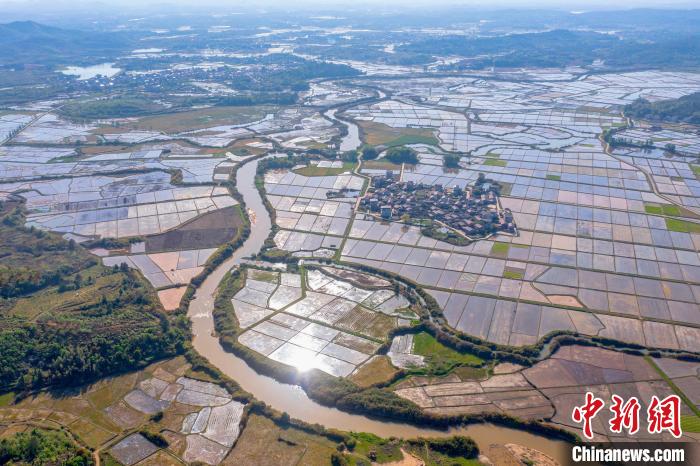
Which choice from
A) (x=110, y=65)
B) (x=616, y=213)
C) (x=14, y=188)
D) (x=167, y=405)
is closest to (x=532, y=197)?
(x=616, y=213)

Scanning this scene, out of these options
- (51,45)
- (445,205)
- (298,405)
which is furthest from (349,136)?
(51,45)

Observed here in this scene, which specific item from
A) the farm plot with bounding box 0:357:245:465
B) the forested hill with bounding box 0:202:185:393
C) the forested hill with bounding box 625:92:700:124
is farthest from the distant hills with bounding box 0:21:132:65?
the farm plot with bounding box 0:357:245:465

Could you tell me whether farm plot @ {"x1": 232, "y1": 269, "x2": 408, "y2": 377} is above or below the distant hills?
above

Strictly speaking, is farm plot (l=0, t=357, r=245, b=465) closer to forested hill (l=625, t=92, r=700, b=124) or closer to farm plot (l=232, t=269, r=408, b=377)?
farm plot (l=232, t=269, r=408, b=377)

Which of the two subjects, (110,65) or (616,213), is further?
(110,65)

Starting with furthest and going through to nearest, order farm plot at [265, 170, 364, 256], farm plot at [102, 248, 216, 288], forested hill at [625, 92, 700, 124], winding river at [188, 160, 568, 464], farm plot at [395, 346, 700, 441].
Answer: forested hill at [625, 92, 700, 124]
farm plot at [265, 170, 364, 256]
farm plot at [102, 248, 216, 288]
farm plot at [395, 346, 700, 441]
winding river at [188, 160, 568, 464]

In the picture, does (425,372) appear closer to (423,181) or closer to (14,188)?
(423,181)
